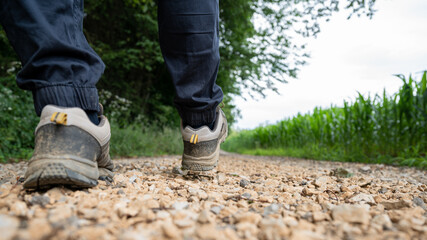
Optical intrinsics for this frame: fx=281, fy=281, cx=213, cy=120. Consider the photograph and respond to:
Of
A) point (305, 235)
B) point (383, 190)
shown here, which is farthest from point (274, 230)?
point (383, 190)

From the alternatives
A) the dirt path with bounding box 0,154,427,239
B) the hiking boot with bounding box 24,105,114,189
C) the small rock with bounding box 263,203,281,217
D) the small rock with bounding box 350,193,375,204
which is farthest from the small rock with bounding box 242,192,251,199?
the hiking boot with bounding box 24,105,114,189

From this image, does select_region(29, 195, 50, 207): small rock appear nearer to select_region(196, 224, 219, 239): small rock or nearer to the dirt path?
the dirt path

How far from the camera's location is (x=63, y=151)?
33.6 inches

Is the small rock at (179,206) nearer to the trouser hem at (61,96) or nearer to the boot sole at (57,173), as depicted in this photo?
the boot sole at (57,173)

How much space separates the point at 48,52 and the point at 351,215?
988 millimetres

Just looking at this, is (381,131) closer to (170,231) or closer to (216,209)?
(216,209)

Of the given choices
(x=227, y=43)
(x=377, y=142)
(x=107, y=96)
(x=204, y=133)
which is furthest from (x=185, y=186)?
(x=227, y=43)

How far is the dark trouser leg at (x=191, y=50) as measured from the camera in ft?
3.91

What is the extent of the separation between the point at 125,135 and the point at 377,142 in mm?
3789

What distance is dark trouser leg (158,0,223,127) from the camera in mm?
1192

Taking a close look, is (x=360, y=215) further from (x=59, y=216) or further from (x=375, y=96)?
(x=375, y=96)

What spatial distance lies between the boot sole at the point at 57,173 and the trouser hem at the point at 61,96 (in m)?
0.18

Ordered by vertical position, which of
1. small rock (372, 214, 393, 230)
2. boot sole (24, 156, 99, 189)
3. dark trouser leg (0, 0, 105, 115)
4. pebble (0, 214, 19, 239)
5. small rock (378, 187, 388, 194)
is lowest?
pebble (0, 214, 19, 239)

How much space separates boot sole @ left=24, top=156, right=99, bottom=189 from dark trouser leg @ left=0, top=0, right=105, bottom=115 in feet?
0.60
